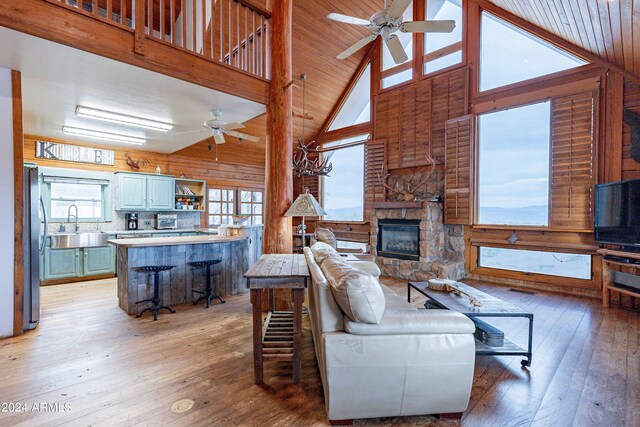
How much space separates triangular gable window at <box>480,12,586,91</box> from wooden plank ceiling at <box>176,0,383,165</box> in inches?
86.8

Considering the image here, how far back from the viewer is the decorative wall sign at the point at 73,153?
210 inches

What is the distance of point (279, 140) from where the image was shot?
3.60 meters

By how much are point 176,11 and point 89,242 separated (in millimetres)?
4923

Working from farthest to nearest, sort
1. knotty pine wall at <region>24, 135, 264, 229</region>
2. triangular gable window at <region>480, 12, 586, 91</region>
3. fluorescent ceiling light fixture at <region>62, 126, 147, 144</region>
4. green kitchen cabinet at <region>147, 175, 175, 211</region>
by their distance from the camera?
green kitchen cabinet at <region>147, 175, 175, 211</region> < knotty pine wall at <region>24, 135, 264, 229</region> < fluorescent ceiling light fixture at <region>62, 126, 147, 144</region> < triangular gable window at <region>480, 12, 586, 91</region>

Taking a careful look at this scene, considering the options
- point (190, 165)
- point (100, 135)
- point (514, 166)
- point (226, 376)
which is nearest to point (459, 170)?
point (514, 166)

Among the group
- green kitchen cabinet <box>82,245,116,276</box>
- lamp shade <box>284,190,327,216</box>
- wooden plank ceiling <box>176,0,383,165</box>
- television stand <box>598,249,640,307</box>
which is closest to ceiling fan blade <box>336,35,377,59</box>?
lamp shade <box>284,190,327,216</box>

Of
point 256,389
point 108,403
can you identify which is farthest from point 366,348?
point 108,403

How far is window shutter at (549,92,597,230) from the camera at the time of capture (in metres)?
4.20

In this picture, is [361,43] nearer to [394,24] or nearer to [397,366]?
[394,24]

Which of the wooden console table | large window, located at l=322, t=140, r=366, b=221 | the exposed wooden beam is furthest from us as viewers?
large window, located at l=322, t=140, r=366, b=221

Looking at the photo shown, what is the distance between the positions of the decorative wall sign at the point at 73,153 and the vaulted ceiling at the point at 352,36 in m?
1.51

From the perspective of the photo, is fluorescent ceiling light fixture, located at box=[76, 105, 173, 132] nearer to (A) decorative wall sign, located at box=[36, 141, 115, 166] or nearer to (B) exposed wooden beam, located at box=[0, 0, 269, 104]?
(B) exposed wooden beam, located at box=[0, 0, 269, 104]

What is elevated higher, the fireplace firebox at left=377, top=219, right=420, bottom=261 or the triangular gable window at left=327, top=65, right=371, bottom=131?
the triangular gable window at left=327, top=65, right=371, bottom=131

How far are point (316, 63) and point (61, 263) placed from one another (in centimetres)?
623
